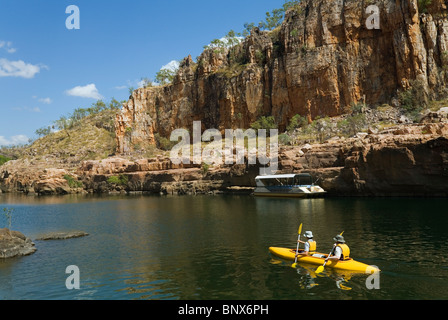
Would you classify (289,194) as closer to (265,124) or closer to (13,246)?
(265,124)

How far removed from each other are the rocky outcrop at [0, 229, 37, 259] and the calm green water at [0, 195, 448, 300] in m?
0.98

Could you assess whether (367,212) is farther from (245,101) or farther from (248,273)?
(245,101)

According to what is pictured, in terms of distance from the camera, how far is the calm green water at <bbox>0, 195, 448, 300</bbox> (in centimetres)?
1773

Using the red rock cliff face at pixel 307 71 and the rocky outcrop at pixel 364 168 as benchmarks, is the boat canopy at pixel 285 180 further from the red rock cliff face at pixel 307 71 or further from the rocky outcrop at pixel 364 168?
the red rock cliff face at pixel 307 71

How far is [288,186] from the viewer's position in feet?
221

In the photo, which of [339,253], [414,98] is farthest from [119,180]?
[339,253]

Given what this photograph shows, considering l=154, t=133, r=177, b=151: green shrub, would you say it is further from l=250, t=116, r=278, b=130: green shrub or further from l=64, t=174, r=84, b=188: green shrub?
l=250, t=116, r=278, b=130: green shrub

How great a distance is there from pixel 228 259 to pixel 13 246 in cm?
1527

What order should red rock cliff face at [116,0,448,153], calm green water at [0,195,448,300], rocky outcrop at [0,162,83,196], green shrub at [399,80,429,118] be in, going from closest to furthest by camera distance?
calm green water at [0,195,448,300], green shrub at [399,80,429,118], red rock cliff face at [116,0,448,153], rocky outcrop at [0,162,83,196]

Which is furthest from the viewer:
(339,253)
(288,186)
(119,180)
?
(119,180)

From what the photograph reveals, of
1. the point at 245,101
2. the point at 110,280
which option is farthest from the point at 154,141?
the point at 110,280

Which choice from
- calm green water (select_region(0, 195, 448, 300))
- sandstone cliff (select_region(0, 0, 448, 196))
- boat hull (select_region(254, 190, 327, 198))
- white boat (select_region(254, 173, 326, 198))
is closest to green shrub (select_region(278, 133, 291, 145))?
sandstone cliff (select_region(0, 0, 448, 196))

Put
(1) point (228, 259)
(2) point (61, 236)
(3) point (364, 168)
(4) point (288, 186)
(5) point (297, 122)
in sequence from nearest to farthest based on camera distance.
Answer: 1. (1) point (228, 259)
2. (2) point (61, 236)
3. (3) point (364, 168)
4. (4) point (288, 186)
5. (5) point (297, 122)
